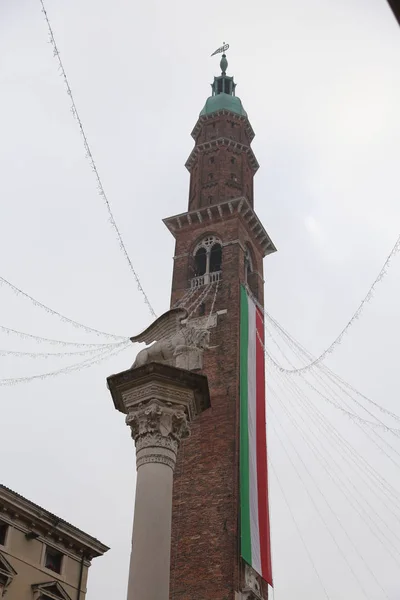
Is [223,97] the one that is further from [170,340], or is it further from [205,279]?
[170,340]

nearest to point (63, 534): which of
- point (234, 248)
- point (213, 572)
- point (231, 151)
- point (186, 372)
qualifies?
point (213, 572)

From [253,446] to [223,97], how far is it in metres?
25.1

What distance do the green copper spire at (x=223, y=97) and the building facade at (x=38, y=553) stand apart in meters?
28.7

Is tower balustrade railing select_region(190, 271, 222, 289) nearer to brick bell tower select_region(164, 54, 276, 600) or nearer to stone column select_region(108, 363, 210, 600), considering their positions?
brick bell tower select_region(164, 54, 276, 600)

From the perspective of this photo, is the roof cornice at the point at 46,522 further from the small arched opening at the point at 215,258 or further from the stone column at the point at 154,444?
the small arched opening at the point at 215,258

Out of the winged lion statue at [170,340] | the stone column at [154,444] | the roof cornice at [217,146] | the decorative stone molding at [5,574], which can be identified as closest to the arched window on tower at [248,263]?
the roof cornice at [217,146]

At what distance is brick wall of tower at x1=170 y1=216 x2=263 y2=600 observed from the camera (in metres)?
27.1

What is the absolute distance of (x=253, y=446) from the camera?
96.9 ft

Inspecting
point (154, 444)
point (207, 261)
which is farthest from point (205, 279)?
point (154, 444)

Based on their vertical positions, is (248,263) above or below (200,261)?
below

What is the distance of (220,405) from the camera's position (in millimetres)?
31453

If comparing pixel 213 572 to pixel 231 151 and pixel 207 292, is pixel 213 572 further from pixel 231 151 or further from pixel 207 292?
pixel 231 151

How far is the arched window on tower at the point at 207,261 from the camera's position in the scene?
120 feet

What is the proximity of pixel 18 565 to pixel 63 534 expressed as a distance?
2.33 m
